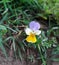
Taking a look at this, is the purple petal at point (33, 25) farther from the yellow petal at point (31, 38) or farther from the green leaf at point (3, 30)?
the green leaf at point (3, 30)

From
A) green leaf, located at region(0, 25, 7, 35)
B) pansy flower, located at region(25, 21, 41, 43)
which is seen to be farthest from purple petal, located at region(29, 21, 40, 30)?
green leaf, located at region(0, 25, 7, 35)

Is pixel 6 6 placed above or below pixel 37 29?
above

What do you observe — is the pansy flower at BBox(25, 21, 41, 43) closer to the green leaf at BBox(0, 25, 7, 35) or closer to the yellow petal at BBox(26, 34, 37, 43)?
the yellow petal at BBox(26, 34, 37, 43)

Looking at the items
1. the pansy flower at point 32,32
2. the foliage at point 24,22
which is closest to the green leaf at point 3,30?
the foliage at point 24,22

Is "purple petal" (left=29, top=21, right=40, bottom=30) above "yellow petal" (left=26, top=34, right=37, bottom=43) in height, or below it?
above

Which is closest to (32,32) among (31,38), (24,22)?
(31,38)

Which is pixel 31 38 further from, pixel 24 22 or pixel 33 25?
pixel 24 22

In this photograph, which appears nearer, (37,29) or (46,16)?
(37,29)

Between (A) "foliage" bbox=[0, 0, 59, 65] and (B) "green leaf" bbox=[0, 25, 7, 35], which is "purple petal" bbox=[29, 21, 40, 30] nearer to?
(A) "foliage" bbox=[0, 0, 59, 65]

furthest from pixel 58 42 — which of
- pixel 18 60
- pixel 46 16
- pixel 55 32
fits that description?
pixel 18 60

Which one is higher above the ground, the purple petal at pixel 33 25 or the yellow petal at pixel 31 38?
the purple petal at pixel 33 25

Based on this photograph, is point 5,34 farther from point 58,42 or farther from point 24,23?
point 58,42
